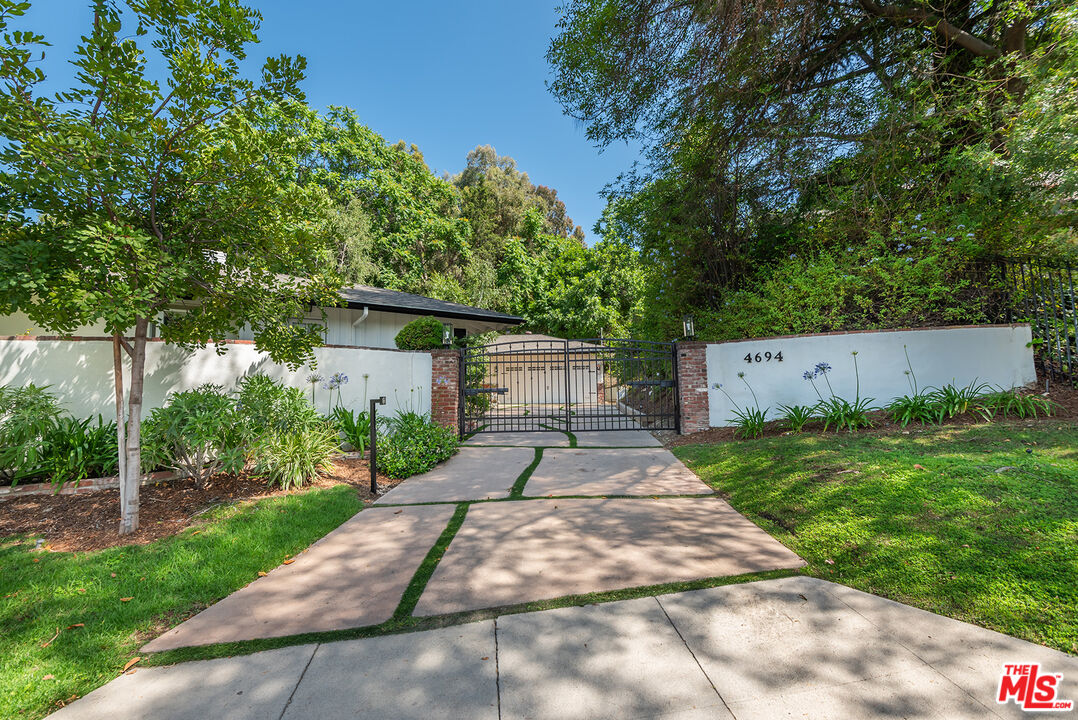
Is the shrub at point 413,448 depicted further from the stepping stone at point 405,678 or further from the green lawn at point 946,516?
the green lawn at point 946,516

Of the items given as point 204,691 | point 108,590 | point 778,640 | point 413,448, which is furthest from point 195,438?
point 778,640

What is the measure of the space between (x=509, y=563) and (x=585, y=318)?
17.4m

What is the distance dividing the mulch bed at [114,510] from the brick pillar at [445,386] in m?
2.95

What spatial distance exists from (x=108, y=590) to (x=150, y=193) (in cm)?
275

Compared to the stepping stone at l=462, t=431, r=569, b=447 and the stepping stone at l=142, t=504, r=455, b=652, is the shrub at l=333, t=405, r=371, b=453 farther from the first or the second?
the stepping stone at l=142, t=504, r=455, b=652

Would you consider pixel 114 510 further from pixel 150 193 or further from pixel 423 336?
pixel 423 336

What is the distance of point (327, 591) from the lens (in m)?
2.37

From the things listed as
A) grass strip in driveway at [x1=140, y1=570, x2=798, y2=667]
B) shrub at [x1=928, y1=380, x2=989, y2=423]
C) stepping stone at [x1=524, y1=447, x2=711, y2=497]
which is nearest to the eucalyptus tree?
shrub at [x1=928, y1=380, x2=989, y2=423]

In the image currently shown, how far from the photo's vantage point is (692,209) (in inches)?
299

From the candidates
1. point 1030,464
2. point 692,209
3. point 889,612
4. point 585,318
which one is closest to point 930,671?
point 889,612

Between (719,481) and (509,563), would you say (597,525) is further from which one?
(719,481)

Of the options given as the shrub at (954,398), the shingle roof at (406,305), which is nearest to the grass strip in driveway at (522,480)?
the shrub at (954,398)

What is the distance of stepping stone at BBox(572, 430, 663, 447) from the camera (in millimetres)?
6684

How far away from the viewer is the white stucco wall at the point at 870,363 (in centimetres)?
522
